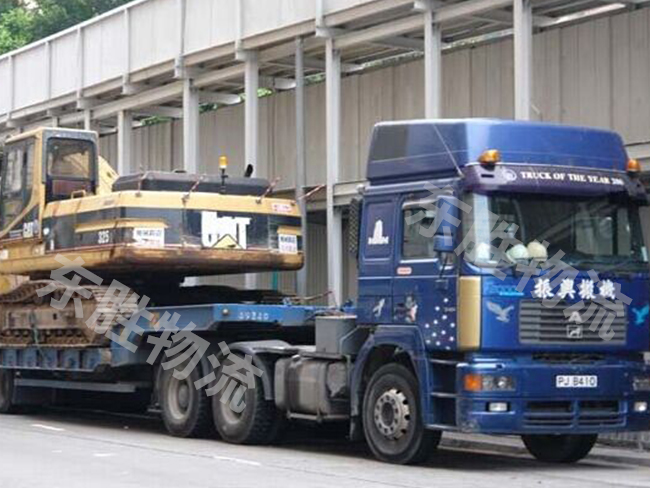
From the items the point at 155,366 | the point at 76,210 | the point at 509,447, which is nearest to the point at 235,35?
the point at 76,210

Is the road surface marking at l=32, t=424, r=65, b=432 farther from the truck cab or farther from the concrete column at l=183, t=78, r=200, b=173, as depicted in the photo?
the concrete column at l=183, t=78, r=200, b=173

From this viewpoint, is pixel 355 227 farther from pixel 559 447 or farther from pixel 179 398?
pixel 179 398

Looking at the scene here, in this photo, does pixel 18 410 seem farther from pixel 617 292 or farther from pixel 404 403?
pixel 617 292

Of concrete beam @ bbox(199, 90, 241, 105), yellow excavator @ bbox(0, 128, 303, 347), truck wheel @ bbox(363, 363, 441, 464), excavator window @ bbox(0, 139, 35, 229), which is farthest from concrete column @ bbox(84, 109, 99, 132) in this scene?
truck wheel @ bbox(363, 363, 441, 464)

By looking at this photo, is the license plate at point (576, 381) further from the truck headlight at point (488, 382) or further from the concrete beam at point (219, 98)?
the concrete beam at point (219, 98)

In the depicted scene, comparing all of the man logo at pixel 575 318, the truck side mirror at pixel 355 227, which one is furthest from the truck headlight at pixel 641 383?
the truck side mirror at pixel 355 227

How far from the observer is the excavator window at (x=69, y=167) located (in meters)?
19.4

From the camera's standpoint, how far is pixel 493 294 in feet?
42.8

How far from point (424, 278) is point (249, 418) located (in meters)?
3.51

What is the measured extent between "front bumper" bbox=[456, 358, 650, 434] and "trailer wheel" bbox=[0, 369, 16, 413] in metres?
9.90

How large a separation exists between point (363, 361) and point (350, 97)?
10468 mm

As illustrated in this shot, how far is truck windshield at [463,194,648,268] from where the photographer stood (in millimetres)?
13164

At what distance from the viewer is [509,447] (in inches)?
645

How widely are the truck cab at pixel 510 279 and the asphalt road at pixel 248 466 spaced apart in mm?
548
